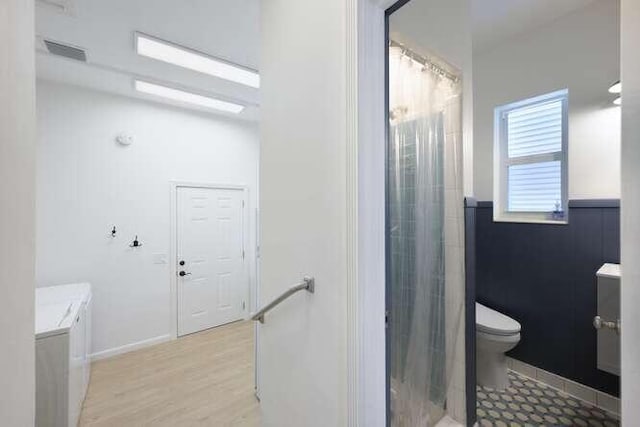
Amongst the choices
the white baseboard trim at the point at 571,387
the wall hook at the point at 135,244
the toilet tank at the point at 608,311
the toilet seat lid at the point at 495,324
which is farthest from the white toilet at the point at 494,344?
the wall hook at the point at 135,244

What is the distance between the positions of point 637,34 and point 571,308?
231 cm

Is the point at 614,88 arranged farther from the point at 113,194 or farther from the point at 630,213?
the point at 113,194

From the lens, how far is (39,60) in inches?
96.2

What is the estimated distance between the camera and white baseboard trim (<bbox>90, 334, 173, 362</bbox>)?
2.97 m

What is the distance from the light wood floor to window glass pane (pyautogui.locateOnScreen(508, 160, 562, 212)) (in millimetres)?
2798

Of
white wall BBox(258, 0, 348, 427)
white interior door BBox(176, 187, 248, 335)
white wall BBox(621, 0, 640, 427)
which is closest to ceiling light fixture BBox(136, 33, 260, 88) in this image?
white wall BBox(258, 0, 348, 427)

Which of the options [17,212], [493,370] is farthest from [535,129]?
[17,212]

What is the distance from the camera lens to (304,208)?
4.25 ft

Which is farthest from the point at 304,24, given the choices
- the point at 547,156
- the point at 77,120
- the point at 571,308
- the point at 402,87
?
the point at 77,120

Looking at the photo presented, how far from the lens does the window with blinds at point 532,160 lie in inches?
92.7

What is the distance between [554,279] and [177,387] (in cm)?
316

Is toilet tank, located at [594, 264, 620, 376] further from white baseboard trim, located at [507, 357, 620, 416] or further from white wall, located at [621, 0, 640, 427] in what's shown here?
white wall, located at [621, 0, 640, 427]

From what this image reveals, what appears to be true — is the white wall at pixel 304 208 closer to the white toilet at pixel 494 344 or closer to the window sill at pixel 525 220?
the white toilet at pixel 494 344

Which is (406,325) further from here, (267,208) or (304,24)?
(304,24)
